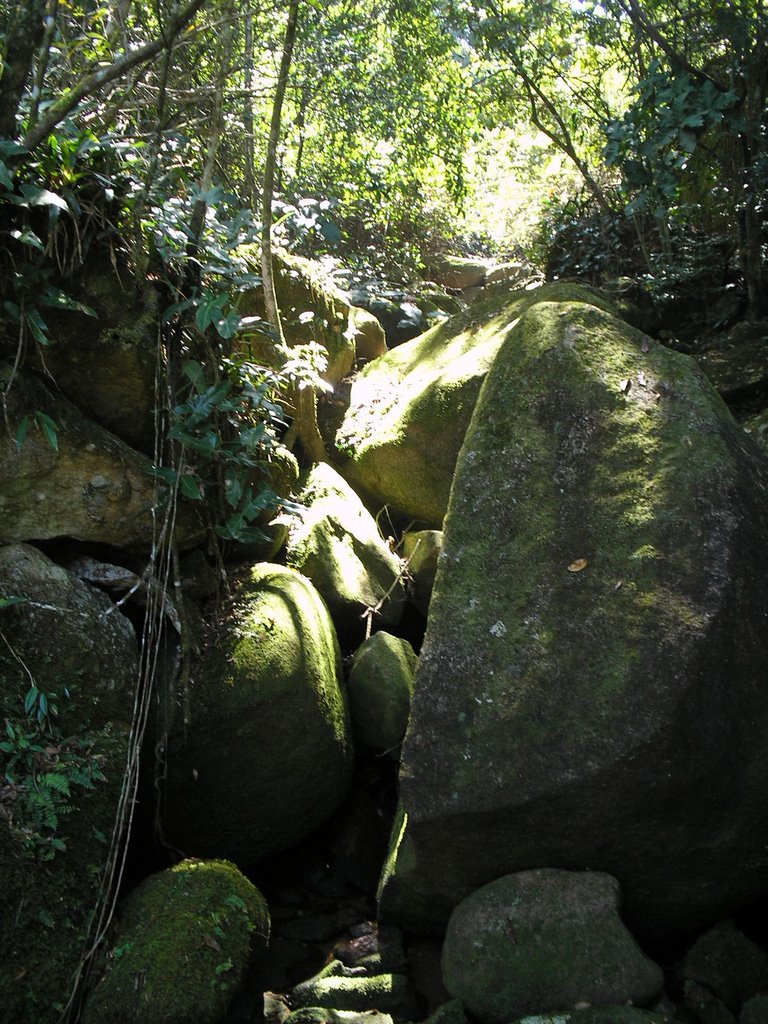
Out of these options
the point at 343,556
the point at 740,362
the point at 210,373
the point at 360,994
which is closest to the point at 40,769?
the point at 360,994

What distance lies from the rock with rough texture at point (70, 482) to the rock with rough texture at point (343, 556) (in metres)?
1.00

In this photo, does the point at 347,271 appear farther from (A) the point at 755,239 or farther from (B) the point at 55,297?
(B) the point at 55,297

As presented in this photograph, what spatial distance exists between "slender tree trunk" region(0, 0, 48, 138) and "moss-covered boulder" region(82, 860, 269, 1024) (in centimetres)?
311

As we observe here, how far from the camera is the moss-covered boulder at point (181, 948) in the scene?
2896 mm

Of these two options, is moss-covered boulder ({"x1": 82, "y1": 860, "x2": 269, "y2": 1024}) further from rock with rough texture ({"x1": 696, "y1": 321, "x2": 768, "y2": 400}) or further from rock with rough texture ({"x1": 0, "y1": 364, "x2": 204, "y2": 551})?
rock with rough texture ({"x1": 696, "y1": 321, "x2": 768, "y2": 400})

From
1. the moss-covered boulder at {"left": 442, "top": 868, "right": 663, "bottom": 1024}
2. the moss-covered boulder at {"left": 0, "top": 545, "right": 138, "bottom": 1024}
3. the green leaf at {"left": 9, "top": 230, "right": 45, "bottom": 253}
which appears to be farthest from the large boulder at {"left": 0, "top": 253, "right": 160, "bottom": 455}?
the moss-covered boulder at {"left": 442, "top": 868, "right": 663, "bottom": 1024}

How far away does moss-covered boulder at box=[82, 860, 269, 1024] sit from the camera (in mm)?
2896

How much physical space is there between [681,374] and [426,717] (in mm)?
1913

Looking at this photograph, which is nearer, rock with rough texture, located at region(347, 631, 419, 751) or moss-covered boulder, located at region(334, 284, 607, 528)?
rock with rough texture, located at region(347, 631, 419, 751)

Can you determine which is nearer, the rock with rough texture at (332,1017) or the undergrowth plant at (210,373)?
the rock with rough texture at (332,1017)

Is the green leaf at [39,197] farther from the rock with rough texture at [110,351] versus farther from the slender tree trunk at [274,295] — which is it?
the slender tree trunk at [274,295]

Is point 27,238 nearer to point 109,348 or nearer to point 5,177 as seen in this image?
point 5,177

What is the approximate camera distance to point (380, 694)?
4465mm

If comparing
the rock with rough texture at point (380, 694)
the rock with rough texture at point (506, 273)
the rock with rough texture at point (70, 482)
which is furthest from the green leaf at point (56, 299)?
the rock with rough texture at point (506, 273)
